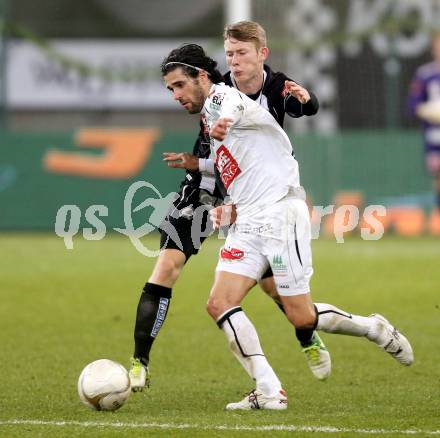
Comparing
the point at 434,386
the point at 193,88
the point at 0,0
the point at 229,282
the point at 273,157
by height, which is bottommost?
the point at 434,386

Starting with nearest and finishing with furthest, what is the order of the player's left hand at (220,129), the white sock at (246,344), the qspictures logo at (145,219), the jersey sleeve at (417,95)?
the player's left hand at (220,129)
the white sock at (246,344)
the qspictures logo at (145,219)
the jersey sleeve at (417,95)

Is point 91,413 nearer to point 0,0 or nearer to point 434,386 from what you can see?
point 434,386

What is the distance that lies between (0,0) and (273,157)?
1864 centimetres

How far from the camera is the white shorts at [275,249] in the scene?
6906 mm

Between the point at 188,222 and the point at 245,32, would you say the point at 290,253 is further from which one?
the point at 245,32

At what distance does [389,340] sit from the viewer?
7.59 meters

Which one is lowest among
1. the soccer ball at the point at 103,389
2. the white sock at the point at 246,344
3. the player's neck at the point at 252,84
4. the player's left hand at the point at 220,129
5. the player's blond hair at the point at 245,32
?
the soccer ball at the point at 103,389

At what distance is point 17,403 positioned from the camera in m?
7.14

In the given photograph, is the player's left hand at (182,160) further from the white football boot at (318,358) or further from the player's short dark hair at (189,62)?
the white football boot at (318,358)

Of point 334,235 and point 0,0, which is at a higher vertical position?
point 0,0

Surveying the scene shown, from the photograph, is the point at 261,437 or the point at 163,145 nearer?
the point at 261,437

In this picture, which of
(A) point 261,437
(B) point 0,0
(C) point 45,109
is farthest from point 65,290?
(C) point 45,109

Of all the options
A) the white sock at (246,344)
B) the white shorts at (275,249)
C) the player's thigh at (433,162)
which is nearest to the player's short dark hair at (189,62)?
the white shorts at (275,249)

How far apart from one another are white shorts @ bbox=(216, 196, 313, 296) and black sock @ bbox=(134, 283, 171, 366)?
902 millimetres
